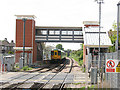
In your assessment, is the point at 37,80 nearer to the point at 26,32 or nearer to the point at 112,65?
the point at 112,65

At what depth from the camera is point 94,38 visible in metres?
32.9

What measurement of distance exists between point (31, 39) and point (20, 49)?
2523 millimetres

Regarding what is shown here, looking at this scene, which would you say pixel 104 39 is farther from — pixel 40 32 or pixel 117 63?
pixel 117 63

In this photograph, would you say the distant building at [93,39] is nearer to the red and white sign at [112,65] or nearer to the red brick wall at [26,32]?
the red brick wall at [26,32]

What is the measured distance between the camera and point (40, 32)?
40125mm

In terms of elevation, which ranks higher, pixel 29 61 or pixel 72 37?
pixel 72 37

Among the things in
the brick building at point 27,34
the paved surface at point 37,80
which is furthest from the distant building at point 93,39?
the paved surface at point 37,80

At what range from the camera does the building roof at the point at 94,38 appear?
102 ft

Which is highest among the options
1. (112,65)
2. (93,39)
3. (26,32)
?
(26,32)

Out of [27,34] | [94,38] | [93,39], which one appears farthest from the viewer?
[27,34]

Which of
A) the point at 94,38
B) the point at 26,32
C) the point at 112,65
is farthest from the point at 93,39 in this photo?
the point at 112,65

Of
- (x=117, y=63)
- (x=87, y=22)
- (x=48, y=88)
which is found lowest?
(x=48, y=88)

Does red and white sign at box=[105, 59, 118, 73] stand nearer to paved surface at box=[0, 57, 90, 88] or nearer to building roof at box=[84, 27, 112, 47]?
paved surface at box=[0, 57, 90, 88]

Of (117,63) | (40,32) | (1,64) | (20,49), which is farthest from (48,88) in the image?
(40,32)
